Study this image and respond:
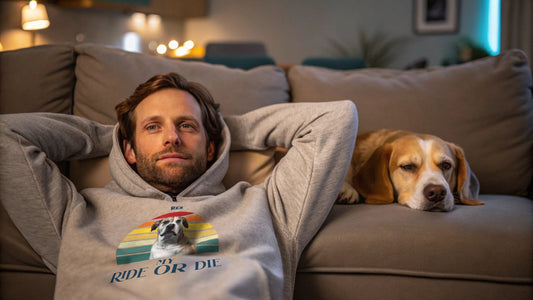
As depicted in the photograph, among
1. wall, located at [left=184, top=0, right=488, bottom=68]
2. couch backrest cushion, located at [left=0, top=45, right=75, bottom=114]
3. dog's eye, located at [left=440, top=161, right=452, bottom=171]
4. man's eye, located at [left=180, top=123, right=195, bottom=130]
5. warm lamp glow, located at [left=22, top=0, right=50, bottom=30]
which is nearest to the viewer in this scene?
man's eye, located at [left=180, top=123, right=195, bottom=130]

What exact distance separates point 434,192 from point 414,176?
0.42ft

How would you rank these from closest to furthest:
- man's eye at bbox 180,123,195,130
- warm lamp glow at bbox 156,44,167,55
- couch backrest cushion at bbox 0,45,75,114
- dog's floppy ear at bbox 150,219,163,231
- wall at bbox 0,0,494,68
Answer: dog's floppy ear at bbox 150,219,163,231 → man's eye at bbox 180,123,195,130 → couch backrest cushion at bbox 0,45,75,114 → wall at bbox 0,0,494,68 → warm lamp glow at bbox 156,44,167,55

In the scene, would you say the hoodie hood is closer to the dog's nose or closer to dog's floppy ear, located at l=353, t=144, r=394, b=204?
dog's floppy ear, located at l=353, t=144, r=394, b=204

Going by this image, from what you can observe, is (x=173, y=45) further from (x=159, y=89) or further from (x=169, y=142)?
(x=169, y=142)

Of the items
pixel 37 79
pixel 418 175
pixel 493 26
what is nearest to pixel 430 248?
pixel 418 175

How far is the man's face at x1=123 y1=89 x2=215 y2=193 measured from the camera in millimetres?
1364

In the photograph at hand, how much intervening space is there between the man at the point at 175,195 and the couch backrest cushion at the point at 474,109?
1.55 feet

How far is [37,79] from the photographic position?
1782 millimetres

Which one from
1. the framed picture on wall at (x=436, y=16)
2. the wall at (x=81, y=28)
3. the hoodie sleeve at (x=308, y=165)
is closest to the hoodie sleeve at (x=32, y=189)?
the hoodie sleeve at (x=308, y=165)

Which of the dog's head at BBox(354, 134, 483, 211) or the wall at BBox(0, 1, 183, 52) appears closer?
the dog's head at BBox(354, 134, 483, 211)

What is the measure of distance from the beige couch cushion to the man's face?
0.24 m

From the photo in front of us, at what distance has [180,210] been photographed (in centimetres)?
127

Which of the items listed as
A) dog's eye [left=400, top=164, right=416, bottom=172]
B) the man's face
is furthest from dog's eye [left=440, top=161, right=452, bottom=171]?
the man's face

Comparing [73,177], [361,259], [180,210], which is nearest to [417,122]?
[361,259]
